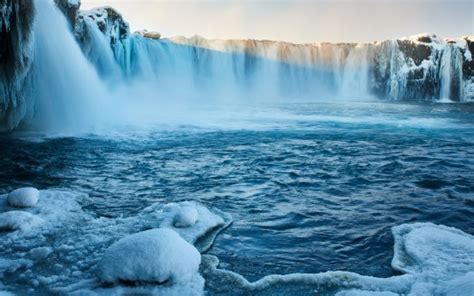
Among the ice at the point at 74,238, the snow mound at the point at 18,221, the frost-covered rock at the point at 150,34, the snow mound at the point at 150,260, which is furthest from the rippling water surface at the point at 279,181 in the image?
the frost-covered rock at the point at 150,34

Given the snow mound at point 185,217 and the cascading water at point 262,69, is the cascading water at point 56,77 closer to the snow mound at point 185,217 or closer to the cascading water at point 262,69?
the cascading water at point 262,69

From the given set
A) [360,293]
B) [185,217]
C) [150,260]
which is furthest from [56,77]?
[360,293]

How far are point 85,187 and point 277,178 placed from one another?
3483 millimetres

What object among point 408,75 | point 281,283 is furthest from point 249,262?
point 408,75

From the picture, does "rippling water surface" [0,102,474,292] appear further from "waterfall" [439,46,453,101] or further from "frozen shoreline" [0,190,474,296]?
"waterfall" [439,46,453,101]

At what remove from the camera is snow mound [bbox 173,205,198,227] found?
553cm

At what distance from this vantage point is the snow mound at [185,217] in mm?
5527

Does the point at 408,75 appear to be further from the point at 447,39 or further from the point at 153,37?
the point at 153,37

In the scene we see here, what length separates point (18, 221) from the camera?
5.36 metres

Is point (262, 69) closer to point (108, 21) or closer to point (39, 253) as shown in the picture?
point (108, 21)

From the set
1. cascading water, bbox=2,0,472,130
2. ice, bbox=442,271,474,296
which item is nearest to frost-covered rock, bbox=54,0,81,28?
cascading water, bbox=2,0,472,130

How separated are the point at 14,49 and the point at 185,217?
7895mm

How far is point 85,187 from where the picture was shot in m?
7.53

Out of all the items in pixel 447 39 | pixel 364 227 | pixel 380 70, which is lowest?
pixel 364 227
